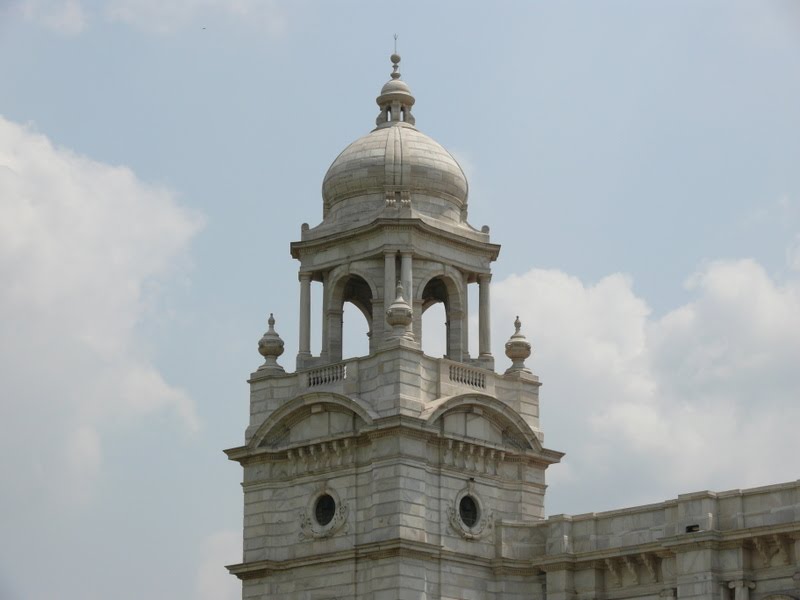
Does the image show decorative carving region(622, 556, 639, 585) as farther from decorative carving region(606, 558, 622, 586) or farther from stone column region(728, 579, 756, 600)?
stone column region(728, 579, 756, 600)

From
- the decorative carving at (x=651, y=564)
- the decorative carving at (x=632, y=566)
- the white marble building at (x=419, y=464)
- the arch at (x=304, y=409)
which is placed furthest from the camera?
the arch at (x=304, y=409)

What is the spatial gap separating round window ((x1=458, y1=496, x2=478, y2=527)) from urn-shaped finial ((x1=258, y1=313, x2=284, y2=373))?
7.31 meters

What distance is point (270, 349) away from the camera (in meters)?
57.4

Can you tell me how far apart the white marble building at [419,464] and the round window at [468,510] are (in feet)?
0.18

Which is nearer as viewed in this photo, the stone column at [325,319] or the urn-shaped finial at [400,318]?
the urn-shaped finial at [400,318]

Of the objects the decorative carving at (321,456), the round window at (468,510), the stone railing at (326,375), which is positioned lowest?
the round window at (468,510)

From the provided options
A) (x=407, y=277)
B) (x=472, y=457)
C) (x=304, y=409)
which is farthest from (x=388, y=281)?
(x=472, y=457)

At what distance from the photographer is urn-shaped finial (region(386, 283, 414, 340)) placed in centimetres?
5384

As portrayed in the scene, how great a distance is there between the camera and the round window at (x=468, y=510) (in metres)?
54.3

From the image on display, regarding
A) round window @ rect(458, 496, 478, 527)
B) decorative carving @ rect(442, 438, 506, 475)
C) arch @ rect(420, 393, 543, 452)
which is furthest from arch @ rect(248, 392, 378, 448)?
round window @ rect(458, 496, 478, 527)

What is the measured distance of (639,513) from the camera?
5112cm

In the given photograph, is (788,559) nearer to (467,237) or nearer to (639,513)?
(639,513)

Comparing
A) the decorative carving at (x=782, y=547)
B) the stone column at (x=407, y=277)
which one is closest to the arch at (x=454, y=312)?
the stone column at (x=407, y=277)

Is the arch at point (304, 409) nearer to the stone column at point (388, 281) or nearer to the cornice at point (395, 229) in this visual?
the stone column at point (388, 281)
